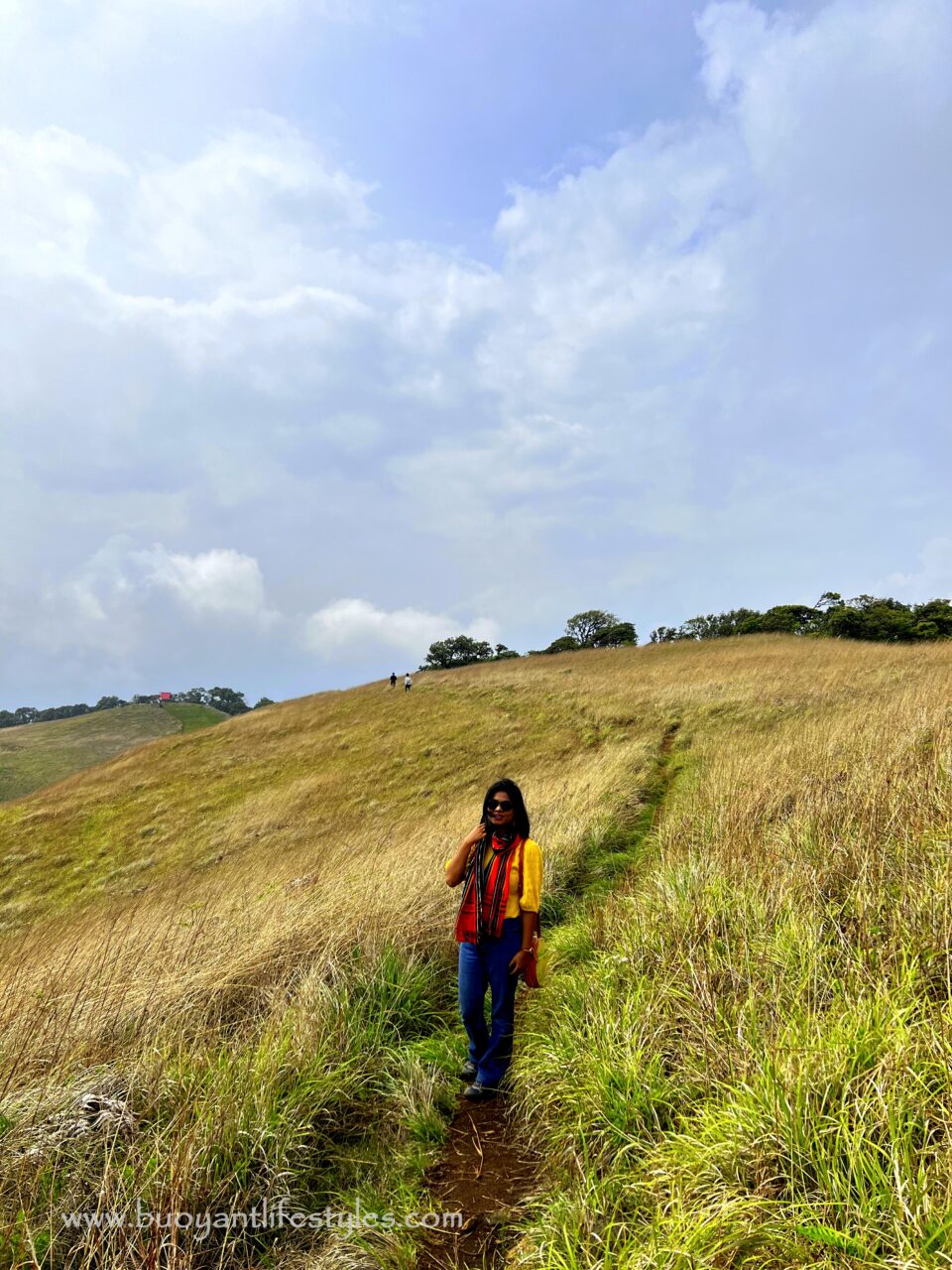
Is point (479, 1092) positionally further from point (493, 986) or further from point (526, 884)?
point (526, 884)

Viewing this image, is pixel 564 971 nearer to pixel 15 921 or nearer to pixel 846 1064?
pixel 846 1064

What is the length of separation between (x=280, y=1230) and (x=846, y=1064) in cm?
274

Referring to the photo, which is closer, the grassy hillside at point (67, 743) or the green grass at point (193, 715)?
the grassy hillside at point (67, 743)

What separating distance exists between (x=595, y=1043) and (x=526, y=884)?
950mm

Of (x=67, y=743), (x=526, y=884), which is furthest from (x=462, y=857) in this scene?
(x=67, y=743)

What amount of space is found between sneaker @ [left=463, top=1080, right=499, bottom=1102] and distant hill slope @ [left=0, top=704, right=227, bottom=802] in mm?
65441

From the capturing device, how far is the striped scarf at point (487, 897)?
3.88 metres

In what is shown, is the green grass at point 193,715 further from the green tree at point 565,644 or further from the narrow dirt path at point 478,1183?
the narrow dirt path at point 478,1183

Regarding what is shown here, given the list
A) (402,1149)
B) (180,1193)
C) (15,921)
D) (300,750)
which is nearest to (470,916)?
(402,1149)

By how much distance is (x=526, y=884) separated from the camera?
12.7 ft

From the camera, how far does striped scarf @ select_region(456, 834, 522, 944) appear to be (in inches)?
153

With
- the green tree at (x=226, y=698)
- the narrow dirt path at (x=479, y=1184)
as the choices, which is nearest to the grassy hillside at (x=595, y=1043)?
the narrow dirt path at (x=479, y=1184)

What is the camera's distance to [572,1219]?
7.94ft

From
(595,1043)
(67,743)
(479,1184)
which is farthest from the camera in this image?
(67,743)
